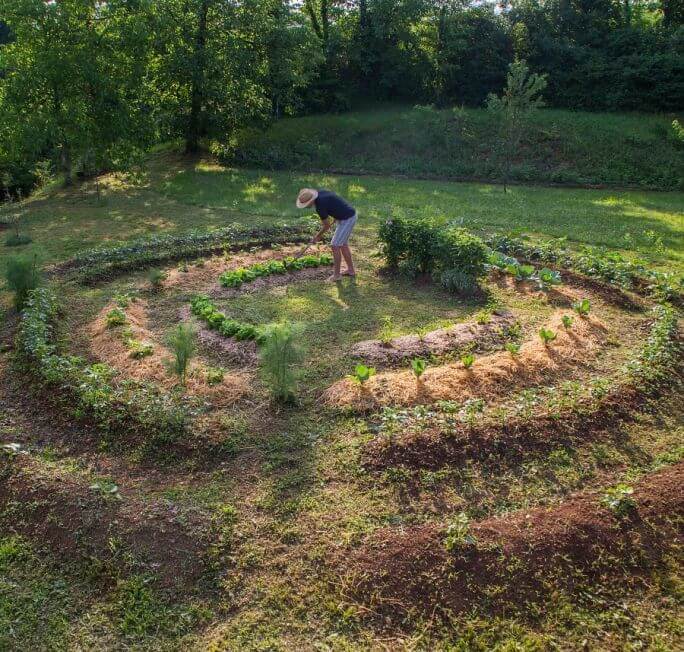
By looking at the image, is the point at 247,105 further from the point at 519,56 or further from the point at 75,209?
the point at 519,56

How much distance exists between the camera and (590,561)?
455 cm

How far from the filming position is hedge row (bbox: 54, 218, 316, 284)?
37.4 feet

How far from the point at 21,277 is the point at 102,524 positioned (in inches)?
229

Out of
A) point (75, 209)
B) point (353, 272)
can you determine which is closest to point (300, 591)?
point (353, 272)

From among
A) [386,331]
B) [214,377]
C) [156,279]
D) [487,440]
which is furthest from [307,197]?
[487,440]

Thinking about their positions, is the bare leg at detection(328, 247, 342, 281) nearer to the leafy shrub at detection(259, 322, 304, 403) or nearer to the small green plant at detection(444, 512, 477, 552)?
the leafy shrub at detection(259, 322, 304, 403)

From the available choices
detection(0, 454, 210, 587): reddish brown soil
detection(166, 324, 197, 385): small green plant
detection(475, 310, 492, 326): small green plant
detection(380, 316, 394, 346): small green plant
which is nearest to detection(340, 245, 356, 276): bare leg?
detection(380, 316, 394, 346): small green plant

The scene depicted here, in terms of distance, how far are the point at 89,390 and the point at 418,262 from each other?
597 centimetres

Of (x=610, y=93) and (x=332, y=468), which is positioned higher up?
(x=610, y=93)

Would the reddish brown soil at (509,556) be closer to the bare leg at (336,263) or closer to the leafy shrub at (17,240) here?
the bare leg at (336,263)

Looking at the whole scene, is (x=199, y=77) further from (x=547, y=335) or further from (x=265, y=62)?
(x=547, y=335)

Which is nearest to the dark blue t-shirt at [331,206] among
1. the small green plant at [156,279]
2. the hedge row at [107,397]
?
the small green plant at [156,279]

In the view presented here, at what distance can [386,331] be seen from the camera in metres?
8.29

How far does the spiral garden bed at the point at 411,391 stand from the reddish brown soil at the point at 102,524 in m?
0.02
